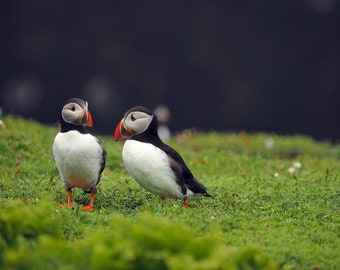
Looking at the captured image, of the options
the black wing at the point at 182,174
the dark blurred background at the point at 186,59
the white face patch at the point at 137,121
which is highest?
the white face patch at the point at 137,121

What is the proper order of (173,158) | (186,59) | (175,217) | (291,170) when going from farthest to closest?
(186,59)
(291,170)
(173,158)
(175,217)

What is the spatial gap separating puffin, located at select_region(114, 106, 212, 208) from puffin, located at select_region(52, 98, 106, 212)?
300mm

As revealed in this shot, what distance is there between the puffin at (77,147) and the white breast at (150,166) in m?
0.27

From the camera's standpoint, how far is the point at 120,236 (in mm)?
5227

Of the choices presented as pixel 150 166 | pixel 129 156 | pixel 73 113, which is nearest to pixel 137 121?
pixel 129 156

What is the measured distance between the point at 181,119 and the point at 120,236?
43.4 ft

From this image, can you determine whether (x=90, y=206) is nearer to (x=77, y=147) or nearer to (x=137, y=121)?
(x=77, y=147)

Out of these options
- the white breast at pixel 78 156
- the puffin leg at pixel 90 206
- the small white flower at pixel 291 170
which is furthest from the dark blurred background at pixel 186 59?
the white breast at pixel 78 156

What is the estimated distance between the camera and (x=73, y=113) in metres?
7.12

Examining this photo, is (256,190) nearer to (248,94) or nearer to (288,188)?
(288,188)

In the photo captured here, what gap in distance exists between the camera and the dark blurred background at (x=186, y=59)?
706 inches

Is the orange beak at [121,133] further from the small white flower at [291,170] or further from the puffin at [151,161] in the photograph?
the small white flower at [291,170]

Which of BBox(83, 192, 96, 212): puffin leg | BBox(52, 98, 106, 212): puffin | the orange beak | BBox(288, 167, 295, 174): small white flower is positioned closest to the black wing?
the orange beak

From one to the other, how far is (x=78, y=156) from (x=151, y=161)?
621 mm
